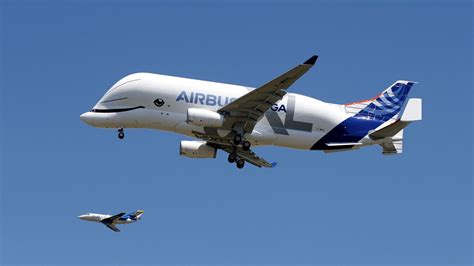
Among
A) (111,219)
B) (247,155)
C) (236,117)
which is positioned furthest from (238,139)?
(111,219)

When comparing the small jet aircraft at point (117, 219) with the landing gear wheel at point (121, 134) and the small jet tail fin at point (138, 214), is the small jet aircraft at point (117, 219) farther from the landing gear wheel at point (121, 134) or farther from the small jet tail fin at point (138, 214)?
the landing gear wheel at point (121, 134)

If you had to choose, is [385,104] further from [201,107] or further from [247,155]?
[201,107]

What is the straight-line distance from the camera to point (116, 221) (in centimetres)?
10225

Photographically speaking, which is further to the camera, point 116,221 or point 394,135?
point 116,221

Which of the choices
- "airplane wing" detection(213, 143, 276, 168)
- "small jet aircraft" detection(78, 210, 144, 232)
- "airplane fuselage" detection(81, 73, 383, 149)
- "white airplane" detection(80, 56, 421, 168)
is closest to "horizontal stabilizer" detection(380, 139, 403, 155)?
"white airplane" detection(80, 56, 421, 168)

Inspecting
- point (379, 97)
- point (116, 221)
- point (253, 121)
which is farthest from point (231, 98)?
point (116, 221)

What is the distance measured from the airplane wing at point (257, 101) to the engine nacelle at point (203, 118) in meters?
0.72

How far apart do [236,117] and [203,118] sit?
2.46 m

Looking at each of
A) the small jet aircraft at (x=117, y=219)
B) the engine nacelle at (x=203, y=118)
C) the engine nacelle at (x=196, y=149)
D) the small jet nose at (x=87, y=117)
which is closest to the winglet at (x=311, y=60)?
the engine nacelle at (x=203, y=118)

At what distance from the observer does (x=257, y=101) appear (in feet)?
168

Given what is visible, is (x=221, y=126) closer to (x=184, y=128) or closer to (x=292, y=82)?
(x=184, y=128)

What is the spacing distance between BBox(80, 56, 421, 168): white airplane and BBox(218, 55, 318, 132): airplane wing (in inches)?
2.6

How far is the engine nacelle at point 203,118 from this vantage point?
2029 inches

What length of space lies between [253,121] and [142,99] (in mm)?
7768
